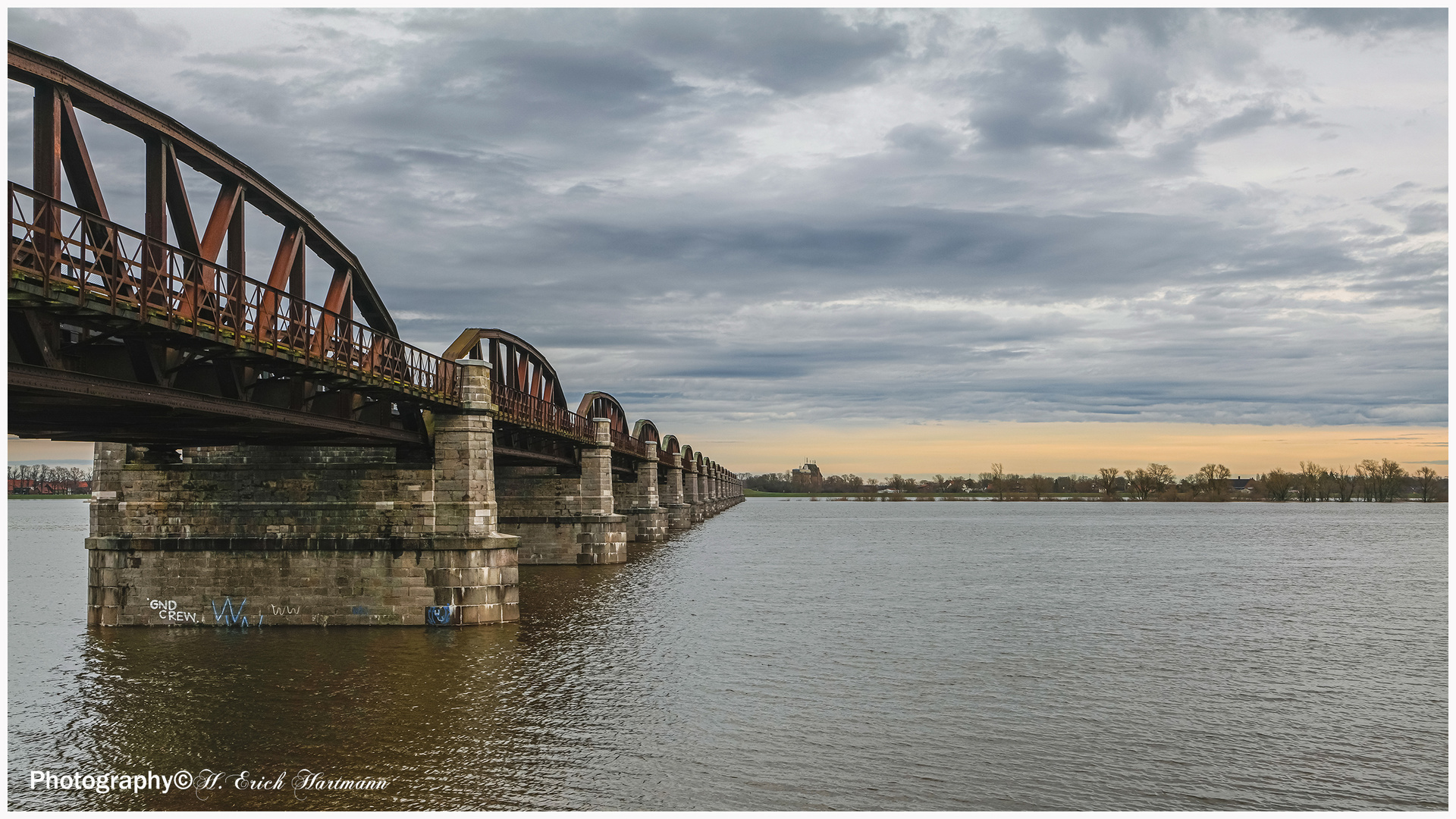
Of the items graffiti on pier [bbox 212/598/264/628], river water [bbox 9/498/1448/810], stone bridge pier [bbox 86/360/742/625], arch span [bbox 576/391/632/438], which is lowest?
river water [bbox 9/498/1448/810]

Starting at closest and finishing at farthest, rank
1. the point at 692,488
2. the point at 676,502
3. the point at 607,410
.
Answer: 1. the point at 607,410
2. the point at 676,502
3. the point at 692,488

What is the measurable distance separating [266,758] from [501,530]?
40.5 meters

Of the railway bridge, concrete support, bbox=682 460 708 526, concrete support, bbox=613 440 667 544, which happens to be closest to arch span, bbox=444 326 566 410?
the railway bridge

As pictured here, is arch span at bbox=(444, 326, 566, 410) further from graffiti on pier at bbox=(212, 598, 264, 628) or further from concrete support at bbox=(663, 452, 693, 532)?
concrete support at bbox=(663, 452, 693, 532)

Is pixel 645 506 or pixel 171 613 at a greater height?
pixel 645 506

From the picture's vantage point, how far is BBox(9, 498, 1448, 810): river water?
16234 mm

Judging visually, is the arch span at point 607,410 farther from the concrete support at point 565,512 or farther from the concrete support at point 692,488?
the concrete support at point 692,488

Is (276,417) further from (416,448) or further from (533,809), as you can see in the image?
(533,809)

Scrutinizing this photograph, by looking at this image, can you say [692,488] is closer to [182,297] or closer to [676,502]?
[676,502]

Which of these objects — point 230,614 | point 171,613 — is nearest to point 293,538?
point 230,614

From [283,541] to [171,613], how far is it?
397 centimetres

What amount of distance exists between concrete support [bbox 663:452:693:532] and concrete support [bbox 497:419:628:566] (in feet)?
146

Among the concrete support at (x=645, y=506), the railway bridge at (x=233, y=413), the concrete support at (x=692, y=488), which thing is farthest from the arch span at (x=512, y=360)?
the concrete support at (x=692, y=488)

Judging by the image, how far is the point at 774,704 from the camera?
21969mm
